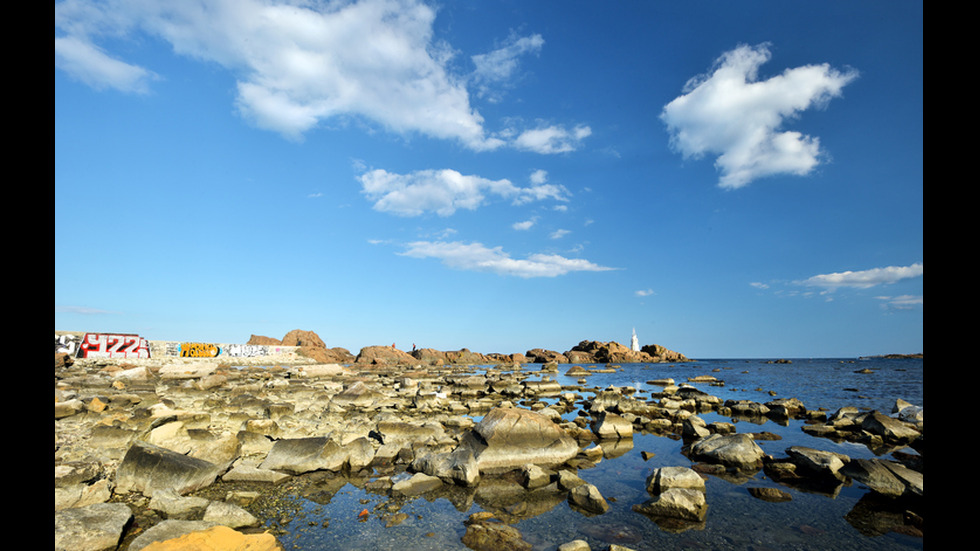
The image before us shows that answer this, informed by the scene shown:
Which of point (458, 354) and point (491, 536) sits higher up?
point (491, 536)

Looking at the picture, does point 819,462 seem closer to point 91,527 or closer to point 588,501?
point 588,501

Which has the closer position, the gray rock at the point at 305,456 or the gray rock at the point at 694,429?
the gray rock at the point at 305,456

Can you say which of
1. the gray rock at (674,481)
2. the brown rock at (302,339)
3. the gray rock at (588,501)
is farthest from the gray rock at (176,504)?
the brown rock at (302,339)

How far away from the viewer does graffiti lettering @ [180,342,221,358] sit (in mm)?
65500

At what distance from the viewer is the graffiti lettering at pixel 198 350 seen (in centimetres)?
6550

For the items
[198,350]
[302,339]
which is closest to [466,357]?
[302,339]

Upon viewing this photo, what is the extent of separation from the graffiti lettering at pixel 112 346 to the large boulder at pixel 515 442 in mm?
59748

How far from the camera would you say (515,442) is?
11227mm

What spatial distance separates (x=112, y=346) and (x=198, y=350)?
680 inches

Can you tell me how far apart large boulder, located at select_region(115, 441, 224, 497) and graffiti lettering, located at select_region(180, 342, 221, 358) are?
6876 cm

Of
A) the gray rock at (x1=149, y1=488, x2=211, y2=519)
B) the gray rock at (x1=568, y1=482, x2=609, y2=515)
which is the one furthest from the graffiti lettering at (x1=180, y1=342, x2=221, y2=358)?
the gray rock at (x1=568, y1=482, x2=609, y2=515)

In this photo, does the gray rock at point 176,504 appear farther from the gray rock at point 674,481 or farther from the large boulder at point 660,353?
the large boulder at point 660,353
